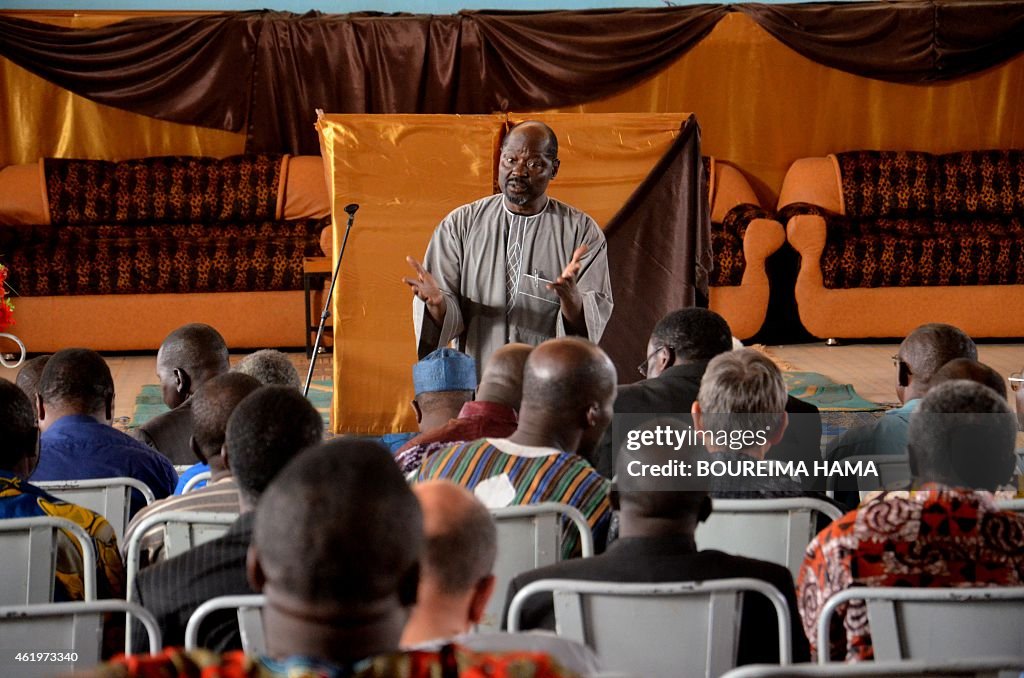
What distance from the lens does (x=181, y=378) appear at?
3.94 m

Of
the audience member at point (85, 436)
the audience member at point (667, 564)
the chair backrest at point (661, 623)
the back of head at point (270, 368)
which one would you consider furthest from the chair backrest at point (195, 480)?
the chair backrest at point (661, 623)

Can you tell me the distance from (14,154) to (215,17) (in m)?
1.72

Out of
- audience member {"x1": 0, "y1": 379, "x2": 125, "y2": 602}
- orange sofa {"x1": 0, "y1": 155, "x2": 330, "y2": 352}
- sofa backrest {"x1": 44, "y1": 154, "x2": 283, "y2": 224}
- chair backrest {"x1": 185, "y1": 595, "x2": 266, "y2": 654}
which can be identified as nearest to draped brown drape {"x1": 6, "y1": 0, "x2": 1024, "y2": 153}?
sofa backrest {"x1": 44, "y1": 154, "x2": 283, "y2": 224}

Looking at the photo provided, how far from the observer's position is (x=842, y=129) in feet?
31.8

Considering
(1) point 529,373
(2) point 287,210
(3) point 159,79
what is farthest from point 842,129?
(1) point 529,373

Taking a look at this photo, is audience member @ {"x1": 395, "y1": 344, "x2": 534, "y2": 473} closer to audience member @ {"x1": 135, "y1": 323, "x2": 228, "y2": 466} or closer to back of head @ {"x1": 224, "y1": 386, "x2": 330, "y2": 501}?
back of head @ {"x1": 224, "y1": 386, "x2": 330, "y2": 501}

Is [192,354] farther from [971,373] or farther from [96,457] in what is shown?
[971,373]

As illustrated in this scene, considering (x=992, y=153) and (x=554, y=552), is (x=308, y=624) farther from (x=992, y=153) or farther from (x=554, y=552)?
(x=992, y=153)

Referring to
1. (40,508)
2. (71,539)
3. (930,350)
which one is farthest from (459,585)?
(930,350)

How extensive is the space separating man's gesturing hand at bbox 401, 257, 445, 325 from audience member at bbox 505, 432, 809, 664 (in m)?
2.05

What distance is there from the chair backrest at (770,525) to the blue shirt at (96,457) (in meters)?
1.42

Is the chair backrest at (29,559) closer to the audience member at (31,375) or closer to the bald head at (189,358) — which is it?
the bald head at (189,358)

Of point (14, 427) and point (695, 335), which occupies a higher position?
point (695, 335)

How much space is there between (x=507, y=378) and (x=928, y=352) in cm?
118
